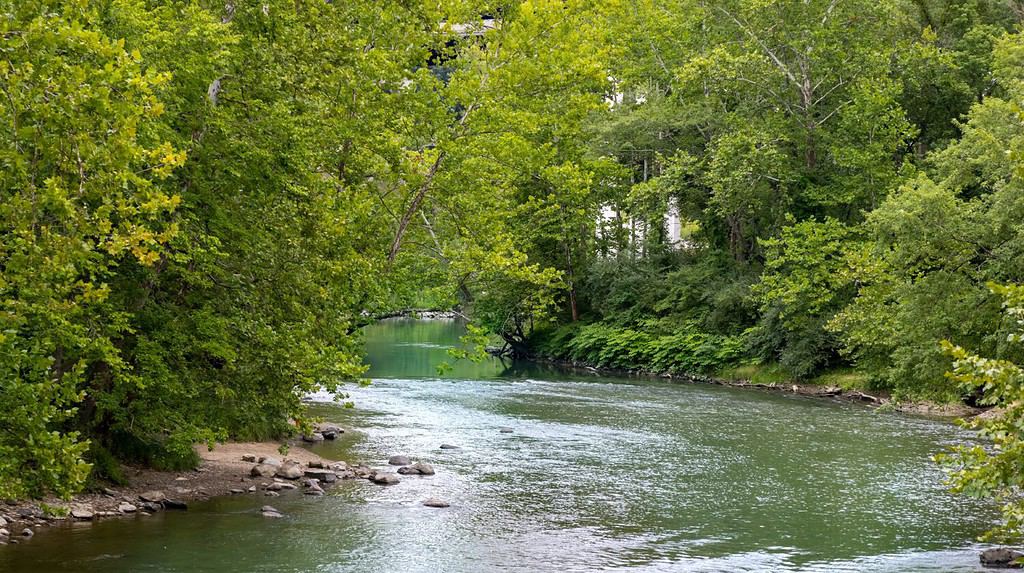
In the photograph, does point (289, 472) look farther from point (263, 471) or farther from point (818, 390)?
point (818, 390)

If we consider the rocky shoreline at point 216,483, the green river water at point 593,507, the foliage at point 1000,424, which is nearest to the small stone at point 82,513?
the rocky shoreline at point 216,483

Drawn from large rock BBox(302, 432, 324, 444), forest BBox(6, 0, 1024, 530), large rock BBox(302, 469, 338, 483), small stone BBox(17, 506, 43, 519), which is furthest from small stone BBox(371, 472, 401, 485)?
small stone BBox(17, 506, 43, 519)

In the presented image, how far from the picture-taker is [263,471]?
794 inches

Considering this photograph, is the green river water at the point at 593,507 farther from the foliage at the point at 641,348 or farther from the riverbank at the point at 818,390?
the foliage at the point at 641,348

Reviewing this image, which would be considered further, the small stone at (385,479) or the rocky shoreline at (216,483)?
the small stone at (385,479)

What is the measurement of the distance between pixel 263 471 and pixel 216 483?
1.28 meters

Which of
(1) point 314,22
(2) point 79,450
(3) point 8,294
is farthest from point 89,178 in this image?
(1) point 314,22

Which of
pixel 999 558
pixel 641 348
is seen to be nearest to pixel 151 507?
pixel 999 558

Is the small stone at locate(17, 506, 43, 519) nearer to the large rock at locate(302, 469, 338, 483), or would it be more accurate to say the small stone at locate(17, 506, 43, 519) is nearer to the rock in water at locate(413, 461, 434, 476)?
the large rock at locate(302, 469, 338, 483)

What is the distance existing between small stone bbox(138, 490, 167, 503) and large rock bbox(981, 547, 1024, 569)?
1214 centimetres

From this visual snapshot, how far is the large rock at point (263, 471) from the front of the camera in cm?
1998

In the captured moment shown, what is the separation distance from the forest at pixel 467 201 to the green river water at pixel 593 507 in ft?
5.33

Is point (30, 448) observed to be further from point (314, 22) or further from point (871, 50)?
point (871, 50)

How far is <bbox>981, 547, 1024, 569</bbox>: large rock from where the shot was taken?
569 inches
